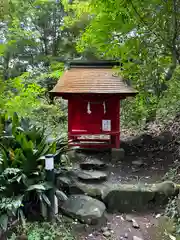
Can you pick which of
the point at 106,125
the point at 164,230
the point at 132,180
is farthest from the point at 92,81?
the point at 164,230

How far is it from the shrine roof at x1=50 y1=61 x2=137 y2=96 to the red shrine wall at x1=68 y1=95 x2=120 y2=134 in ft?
0.98

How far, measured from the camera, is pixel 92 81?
4977mm

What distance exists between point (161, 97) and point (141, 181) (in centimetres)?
232

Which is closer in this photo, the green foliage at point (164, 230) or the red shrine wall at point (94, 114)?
the green foliage at point (164, 230)

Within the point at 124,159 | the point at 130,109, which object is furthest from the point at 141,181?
the point at 130,109

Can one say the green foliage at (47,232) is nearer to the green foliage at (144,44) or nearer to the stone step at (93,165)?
the stone step at (93,165)

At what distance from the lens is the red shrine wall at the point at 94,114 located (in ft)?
16.6

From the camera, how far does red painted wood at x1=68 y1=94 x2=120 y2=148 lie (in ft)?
16.6

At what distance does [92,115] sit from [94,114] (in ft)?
0.16

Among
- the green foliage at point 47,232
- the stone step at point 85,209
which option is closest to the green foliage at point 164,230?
the stone step at point 85,209

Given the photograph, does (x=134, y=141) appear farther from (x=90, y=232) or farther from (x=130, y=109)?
(x=90, y=232)

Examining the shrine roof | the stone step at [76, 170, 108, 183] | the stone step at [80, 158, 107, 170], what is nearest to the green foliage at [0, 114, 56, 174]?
the stone step at [76, 170, 108, 183]

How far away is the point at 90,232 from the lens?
289cm

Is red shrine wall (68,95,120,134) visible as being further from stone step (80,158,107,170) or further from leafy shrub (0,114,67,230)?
leafy shrub (0,114,67,230)
